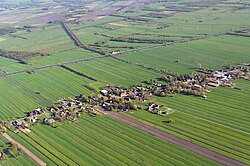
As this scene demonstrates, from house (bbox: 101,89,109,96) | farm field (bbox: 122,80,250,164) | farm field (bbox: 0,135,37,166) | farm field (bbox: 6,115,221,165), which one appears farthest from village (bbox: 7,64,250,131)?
farm field (bbox: 0,135,37,166)

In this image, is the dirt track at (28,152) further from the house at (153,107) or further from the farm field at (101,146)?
the house at (153,107)

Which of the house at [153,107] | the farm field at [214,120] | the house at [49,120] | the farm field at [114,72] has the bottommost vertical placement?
the house at [49,120]

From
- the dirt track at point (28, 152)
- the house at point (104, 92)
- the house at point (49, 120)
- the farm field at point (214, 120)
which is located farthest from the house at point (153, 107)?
the dirt track at point (28, 152)

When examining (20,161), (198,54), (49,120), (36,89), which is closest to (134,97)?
(49,120)

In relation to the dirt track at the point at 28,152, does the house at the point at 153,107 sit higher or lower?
higher

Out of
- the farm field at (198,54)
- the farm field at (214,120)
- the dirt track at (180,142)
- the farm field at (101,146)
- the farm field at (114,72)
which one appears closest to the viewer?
the dirt track at (180,142)

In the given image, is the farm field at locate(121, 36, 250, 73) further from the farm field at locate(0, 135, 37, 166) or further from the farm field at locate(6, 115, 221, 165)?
the farm field at locate(0, 135, 37, 166)
